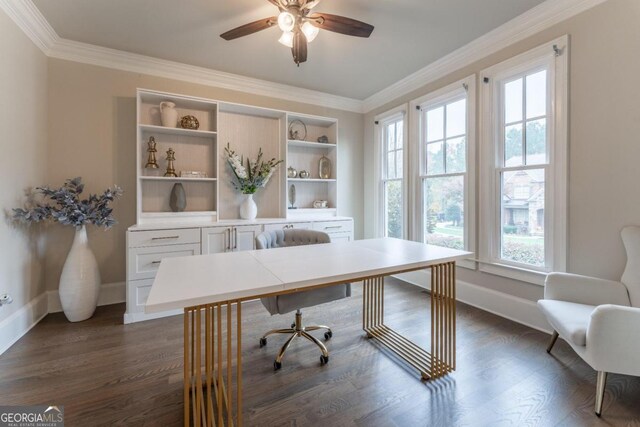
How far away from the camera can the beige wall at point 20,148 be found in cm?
206

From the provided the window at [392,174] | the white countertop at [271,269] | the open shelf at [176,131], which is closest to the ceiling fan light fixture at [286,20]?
the white countertop at [271,269]

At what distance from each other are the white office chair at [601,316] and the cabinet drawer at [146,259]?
3.22 m

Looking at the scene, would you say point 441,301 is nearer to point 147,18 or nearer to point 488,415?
point 488,415

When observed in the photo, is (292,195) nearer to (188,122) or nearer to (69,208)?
(188,122)

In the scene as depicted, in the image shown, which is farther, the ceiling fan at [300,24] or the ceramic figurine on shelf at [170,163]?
the ceramic figurine on shelf at [170,163]

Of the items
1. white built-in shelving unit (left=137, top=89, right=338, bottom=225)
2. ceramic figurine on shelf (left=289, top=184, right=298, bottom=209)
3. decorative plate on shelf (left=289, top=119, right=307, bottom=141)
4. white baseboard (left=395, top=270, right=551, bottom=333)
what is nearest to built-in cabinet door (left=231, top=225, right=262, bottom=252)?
white built-in shelving unit (left=137, top=89, right=338, bottom=225)

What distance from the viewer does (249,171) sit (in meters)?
3.46

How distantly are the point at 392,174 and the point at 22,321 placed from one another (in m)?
4.27

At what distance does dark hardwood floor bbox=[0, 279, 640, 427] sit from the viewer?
1.45 meters

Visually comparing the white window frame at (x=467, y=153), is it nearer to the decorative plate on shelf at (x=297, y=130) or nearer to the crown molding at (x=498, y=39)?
the crown molding at (x=498, y=39)

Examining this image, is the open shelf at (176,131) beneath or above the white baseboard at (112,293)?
above

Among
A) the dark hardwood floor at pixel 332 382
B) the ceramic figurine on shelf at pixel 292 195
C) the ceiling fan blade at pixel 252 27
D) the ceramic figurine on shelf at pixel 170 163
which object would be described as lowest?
the dark hardwood floor at pixel 332 382

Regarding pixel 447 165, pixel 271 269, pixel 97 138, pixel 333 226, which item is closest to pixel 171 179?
pixel 97 138

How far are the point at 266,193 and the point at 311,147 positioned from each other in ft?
3.23
